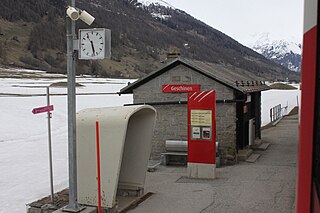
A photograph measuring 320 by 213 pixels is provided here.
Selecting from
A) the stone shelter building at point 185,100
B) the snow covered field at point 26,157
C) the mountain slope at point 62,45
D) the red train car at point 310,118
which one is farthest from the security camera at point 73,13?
the mountain slope at point 62,45

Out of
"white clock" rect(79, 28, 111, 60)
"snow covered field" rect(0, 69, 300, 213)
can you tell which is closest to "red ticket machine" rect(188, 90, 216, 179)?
"snow covered field" rect(0, 69, 300, 213)

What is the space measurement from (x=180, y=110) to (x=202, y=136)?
98.2 inches

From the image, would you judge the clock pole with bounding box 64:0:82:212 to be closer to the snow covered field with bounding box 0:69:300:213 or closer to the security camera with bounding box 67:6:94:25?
the security camera with bounding box 67:6:94:25

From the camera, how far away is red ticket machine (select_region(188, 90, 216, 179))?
424 inches

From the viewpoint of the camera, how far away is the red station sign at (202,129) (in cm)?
1077

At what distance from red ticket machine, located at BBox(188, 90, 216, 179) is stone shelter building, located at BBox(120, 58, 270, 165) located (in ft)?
6.30

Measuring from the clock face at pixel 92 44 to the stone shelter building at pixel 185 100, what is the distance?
20.0ft

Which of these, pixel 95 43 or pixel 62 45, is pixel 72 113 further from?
pixel 62 45

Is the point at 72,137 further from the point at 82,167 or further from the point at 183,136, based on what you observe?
the point at 183,136

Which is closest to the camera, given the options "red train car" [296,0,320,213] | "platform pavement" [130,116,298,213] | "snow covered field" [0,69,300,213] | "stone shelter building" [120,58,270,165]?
"red train car" [296,0,320,213]

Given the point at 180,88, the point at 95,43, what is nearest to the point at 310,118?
the point at 95,43

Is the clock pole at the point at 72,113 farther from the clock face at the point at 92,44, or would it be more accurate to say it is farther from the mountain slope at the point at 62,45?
the mountain slope at the point at 62,45

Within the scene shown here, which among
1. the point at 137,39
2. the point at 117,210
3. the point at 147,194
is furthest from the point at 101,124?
the point at 137,39

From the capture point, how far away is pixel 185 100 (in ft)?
43.1
